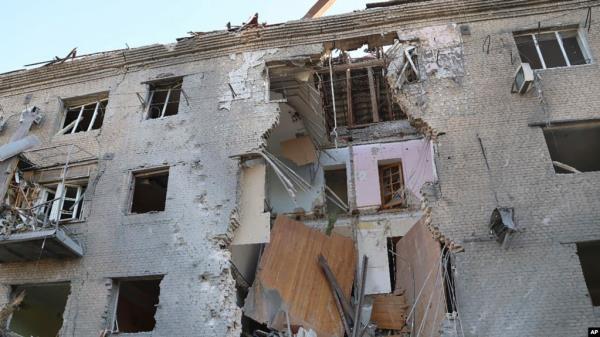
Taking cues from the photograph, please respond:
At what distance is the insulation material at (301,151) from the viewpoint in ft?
48.2

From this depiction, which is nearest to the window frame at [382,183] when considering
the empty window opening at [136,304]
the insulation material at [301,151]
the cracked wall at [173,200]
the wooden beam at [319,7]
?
the insulation material at [301,151]

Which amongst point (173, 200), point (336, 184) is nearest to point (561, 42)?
point (336, 184)

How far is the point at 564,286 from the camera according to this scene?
8.54 meters

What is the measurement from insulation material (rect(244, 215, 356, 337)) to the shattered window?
634 cm

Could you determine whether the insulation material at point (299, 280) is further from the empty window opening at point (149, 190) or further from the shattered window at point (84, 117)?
the shattered window at point (84, 117)

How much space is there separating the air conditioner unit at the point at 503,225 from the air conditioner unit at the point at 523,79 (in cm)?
311

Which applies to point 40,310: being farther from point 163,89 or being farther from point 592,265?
point 592,265

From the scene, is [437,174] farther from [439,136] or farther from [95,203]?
[95,203]

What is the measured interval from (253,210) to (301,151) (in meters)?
4.29

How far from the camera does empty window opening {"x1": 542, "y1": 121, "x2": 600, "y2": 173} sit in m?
10.2

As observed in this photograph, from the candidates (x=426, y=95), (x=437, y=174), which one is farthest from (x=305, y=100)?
(x=437, y=174)

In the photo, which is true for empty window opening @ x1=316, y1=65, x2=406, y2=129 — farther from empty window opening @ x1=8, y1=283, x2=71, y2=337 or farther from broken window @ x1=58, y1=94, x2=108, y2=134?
empty window opening @ x1=8, y1=283, x2=71, y2=337

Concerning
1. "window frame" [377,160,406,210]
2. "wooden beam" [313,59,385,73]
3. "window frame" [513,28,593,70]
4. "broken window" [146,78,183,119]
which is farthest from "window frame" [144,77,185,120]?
"window frame" [513,28,593,70]

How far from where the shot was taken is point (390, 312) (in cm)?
1134
